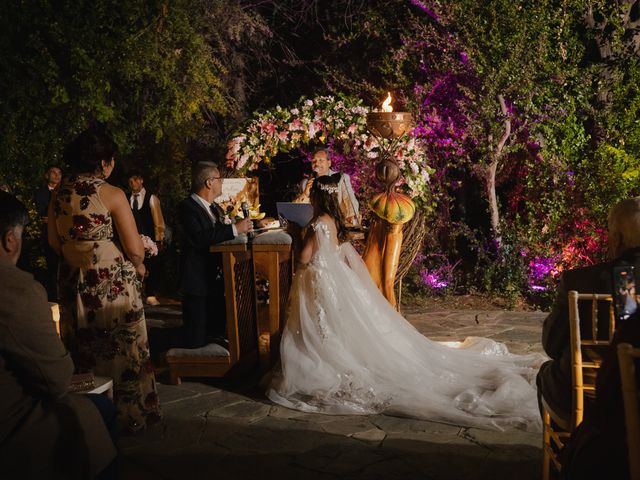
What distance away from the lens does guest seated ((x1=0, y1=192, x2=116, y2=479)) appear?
2.62 meters

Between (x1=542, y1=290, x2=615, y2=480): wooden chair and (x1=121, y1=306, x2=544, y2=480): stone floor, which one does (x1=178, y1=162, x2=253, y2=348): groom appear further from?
(x1=542, y1=290, x2=615, y2=480): wooden chair

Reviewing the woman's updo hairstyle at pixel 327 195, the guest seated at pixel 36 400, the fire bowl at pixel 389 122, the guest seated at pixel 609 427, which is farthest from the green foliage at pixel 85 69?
the guest seated at pixel 609 427

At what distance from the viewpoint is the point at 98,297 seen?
4.88 m

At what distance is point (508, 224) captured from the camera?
442 inches

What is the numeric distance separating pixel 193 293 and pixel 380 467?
237 cm

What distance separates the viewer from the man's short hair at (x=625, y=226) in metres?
3.51

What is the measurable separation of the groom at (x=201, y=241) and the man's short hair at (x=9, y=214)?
3099mm

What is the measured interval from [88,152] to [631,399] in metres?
3.50

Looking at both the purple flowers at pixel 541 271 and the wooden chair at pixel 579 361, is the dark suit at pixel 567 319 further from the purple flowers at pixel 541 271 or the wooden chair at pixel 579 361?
the purple flowers at pixel 541 271

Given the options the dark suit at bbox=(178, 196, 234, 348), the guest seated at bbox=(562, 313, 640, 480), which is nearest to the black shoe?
the dark suit at bbox=(178, 196, 234, 348)

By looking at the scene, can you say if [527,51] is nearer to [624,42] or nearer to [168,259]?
[624,42]

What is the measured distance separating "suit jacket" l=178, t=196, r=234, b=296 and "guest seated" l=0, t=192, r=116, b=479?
3227 millimetres

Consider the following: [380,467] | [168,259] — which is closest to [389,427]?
[380,467]

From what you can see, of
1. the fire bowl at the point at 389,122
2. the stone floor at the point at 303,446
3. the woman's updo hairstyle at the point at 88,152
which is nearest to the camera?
the stone floor at the point at 303,446
